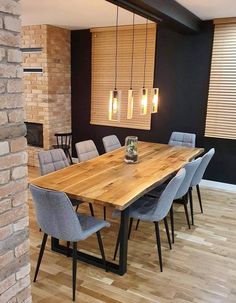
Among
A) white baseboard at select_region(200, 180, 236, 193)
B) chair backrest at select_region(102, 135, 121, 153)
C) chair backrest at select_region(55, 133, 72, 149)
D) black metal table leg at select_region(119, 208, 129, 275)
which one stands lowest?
white baseboard at select_region(200, 180, 236, 193)

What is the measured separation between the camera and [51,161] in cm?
327

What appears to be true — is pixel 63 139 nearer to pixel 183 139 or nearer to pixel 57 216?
pixel 183 139

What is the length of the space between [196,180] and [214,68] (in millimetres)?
2101

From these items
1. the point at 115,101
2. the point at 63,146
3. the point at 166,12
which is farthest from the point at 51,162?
the point at 63,146

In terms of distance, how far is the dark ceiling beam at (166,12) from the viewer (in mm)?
3100

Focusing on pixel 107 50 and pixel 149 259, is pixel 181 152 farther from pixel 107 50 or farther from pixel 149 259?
pixel 107 50

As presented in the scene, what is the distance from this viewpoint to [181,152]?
13.8 ft

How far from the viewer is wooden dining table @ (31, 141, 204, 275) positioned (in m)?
2.47

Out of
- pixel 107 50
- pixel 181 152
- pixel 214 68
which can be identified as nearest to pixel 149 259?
pixel 181 152

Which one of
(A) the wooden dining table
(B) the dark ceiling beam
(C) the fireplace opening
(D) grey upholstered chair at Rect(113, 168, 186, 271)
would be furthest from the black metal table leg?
(C) the fireplace opening

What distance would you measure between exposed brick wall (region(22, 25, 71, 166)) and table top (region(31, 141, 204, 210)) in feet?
7.84

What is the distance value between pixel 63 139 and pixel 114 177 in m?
3.44

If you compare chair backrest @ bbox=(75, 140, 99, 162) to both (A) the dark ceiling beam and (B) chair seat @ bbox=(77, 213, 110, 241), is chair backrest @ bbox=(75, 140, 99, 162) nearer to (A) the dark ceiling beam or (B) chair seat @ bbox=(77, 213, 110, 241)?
(B) chair seat @ bbox=(77, 213, 110, 241)

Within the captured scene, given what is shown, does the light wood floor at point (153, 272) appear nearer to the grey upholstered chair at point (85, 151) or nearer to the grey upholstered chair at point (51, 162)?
the grey upholstered chair at point (51, 162)
